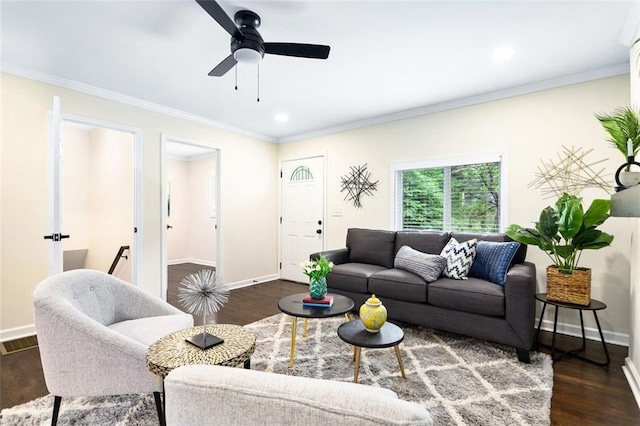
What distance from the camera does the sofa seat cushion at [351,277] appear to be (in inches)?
127

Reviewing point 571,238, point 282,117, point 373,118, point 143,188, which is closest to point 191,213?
point 143,188

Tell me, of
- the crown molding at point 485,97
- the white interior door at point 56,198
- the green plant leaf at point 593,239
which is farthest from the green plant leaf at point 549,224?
the white interior door at point 56,198

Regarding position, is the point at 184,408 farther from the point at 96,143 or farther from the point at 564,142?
the point at 96,143

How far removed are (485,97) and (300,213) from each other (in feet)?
10.1

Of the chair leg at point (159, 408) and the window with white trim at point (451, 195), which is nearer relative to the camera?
the chair leg at point (159, 408)

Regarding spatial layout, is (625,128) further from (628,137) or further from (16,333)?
(16,333)

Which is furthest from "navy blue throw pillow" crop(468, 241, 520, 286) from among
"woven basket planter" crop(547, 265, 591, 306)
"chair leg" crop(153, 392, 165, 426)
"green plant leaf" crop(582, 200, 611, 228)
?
"chair leg" crop(153, 392, 165, 426)

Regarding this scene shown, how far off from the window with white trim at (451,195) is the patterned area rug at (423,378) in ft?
4.69

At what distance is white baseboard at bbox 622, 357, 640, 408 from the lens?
75.8 inches

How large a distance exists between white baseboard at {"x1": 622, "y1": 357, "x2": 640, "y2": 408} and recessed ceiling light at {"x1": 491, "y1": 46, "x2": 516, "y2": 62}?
8.15 feet

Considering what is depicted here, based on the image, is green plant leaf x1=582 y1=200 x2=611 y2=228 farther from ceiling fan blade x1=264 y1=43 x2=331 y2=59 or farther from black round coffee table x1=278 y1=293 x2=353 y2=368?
ceiling fan blade x1=264 y1=43 x2=331 y2=59

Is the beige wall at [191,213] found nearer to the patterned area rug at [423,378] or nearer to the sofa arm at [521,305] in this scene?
the patterned area rug at [423,378]

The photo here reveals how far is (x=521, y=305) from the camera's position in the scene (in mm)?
2352

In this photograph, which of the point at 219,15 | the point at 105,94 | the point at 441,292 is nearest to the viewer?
the point at 219,15
